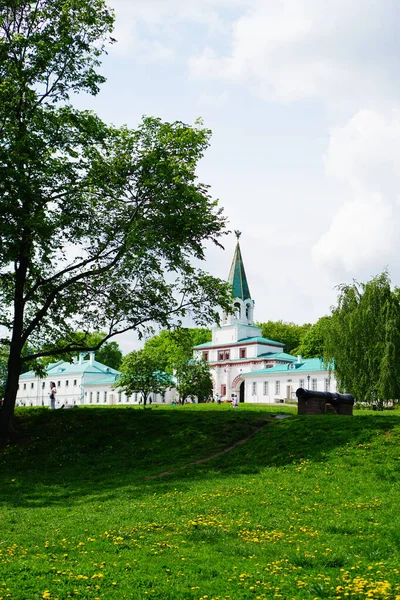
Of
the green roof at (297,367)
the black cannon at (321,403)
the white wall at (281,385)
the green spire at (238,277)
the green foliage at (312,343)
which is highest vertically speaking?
the green spire at (238,277)

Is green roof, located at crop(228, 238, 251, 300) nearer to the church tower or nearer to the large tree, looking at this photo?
the church tower

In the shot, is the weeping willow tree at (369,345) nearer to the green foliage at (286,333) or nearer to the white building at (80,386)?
the white building at (80,386)

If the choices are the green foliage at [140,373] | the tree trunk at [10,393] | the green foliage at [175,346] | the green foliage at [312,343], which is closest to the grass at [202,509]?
the tree trunk at [10,393]

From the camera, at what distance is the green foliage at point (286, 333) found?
389 feet

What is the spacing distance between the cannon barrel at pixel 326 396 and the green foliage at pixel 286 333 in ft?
287

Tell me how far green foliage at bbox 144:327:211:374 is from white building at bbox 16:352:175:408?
378 inches

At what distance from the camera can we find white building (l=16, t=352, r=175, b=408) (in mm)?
113500

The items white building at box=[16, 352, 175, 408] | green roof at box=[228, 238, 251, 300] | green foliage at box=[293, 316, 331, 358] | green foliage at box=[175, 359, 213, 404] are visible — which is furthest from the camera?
white building at box=[16, 352, 175, 408]

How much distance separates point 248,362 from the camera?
3723 inches

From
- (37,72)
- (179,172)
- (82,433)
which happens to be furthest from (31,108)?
(82,433)

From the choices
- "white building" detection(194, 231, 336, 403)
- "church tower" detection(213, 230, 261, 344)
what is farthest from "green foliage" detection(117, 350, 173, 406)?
"church tower" detection(213, 230, 261, 344)

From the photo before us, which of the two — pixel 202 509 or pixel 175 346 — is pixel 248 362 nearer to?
pixel 175 346

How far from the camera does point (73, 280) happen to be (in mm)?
28500

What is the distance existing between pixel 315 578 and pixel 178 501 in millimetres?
7065
